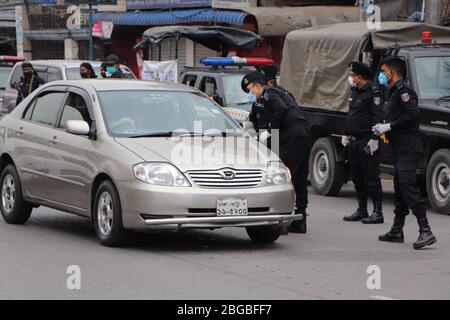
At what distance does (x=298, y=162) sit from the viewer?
38.2 ft

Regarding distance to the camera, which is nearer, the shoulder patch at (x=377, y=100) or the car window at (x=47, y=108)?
the car window at (x=47, y=108)

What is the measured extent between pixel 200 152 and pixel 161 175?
21.3 inches

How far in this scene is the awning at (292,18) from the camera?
28844mm

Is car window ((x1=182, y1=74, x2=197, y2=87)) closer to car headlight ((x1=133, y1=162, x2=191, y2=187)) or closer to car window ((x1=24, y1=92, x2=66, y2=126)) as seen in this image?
car window ((x1=24, y1=92, x2=66, y2=126))

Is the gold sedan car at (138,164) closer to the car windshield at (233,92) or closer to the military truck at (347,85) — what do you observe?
the military truck at (347,85)

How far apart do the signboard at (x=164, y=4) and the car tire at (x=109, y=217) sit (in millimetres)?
20448

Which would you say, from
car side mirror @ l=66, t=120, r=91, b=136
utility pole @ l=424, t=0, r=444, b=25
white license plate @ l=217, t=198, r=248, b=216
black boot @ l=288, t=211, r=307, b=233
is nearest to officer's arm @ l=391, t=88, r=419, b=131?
black boot @ l=288, t=211, r=307, b=233

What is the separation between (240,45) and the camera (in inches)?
961

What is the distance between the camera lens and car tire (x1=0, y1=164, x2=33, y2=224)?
39.1ft

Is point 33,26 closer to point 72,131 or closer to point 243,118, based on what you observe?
point 243,118

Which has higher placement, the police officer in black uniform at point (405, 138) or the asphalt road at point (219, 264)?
the police officer in black uniform at point (405, 138)

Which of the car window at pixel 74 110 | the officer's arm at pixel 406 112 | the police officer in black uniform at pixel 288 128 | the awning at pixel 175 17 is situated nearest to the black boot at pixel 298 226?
the police officer in black uniform at pixel 288 128

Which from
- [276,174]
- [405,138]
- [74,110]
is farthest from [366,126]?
[74,110]

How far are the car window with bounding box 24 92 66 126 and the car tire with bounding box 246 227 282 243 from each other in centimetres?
258
